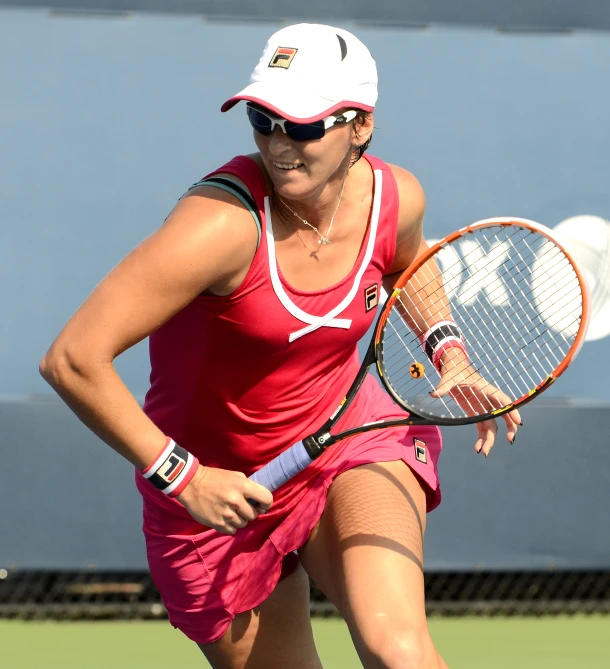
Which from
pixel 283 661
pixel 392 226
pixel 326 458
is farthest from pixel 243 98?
pixel 283 661

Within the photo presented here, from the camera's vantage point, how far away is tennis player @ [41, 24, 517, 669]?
89.3 inches

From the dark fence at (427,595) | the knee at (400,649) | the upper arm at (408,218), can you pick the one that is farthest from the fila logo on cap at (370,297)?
the dark fence at (427,595)

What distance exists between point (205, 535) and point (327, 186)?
882 millimetres

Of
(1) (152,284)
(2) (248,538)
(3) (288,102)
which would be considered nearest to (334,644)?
(2) (248,538)

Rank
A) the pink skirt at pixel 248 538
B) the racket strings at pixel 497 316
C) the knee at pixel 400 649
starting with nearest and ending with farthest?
the knee at pixel 400 649 → the pink skirt at pixel 248 538 → the racket strings at pixel 497 316

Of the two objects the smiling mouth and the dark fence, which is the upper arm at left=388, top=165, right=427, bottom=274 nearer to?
the smiling mouth

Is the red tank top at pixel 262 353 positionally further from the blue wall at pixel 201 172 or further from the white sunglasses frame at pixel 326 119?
the blue wall at pixel 201 172

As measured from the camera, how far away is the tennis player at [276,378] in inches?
89.3

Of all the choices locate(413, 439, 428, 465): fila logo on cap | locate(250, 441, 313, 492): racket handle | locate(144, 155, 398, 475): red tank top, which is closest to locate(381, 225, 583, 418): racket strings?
locate(413, 439, 428, 465): fila logo on cap

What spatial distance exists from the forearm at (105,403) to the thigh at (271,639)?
68 centimetres

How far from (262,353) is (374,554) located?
0.49 m

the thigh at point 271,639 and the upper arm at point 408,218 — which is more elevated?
the upper arm at point 408,218

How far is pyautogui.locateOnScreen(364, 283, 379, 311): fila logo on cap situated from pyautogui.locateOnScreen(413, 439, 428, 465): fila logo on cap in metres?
0.39

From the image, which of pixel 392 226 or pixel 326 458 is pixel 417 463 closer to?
pixel 326 458
